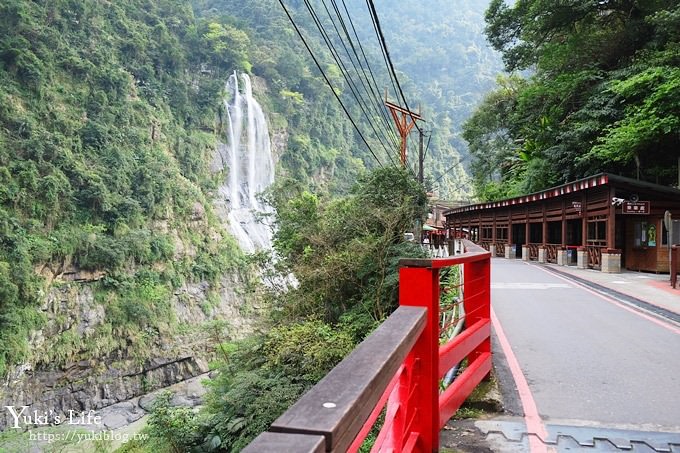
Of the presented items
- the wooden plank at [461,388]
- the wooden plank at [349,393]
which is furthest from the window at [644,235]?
the wooden plank at [349,393]

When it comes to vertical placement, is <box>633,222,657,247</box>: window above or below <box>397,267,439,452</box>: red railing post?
above

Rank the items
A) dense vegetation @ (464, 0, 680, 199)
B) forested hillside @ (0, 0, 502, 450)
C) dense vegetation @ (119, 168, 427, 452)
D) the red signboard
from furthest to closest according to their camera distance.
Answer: dense vegetation @ (464, 0, 680, 199) < the red signboard < forested hillside @ (0, 0, 502, 450) < dense vegetation @ (119, 168, 427, 452)

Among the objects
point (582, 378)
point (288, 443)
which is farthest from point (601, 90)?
point (288, 443)

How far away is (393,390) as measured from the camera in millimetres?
1907

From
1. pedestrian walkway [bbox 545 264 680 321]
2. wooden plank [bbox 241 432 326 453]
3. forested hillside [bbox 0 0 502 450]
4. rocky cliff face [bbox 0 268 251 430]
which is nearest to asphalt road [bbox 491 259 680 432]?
pedestrian walkway [bbox 545 264 680 321]

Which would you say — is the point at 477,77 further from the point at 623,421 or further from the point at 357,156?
the point at 623,421

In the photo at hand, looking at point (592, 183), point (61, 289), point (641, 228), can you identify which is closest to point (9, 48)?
point (61, 289)

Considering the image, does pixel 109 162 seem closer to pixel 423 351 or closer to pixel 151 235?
pixel 151 235

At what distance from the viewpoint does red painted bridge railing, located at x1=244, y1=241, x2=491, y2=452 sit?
2.81 ft
